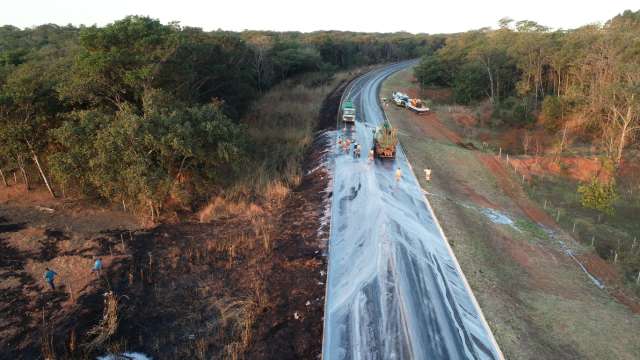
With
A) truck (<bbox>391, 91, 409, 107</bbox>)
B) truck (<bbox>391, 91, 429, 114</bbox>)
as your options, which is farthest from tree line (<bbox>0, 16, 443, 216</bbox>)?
truck (<bbox>391, 91, 409, 107</bbox>)

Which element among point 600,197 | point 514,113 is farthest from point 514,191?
point 514,113

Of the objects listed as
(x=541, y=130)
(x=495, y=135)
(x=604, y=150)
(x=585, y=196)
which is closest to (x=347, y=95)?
(x=495, y=135)

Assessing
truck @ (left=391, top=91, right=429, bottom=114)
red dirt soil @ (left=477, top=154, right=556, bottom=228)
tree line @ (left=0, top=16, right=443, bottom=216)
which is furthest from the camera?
truck @ (left=391, top=91, right=429, bottom=114)

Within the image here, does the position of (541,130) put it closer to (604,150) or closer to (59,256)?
(604,150)

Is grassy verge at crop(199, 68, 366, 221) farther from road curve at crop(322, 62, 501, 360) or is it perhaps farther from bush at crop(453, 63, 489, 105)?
bush at crop(453, 63, 489, 105)

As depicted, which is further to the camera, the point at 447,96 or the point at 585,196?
the point at 447,96

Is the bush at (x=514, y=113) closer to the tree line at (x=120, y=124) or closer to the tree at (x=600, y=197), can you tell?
the tree at (x=600, y=197)
